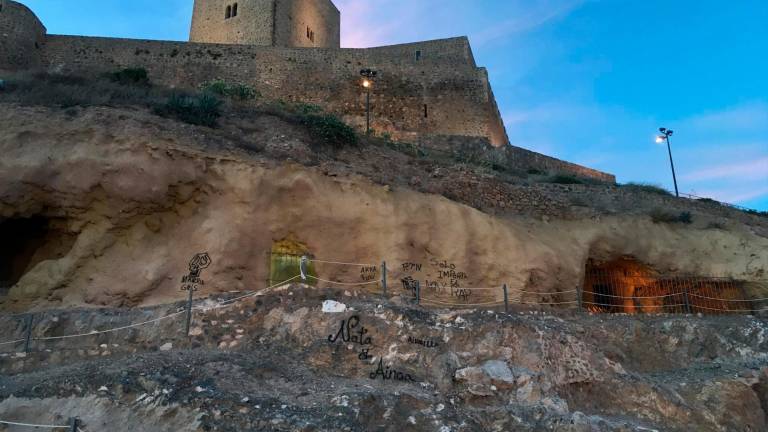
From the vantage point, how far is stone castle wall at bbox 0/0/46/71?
25.6 meters

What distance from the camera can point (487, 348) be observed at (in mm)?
10570

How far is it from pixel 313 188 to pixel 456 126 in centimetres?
1521

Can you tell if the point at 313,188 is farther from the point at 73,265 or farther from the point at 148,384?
the point at 148,384

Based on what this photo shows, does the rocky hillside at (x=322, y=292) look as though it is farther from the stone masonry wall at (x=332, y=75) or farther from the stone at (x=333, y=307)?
the stone masonry wall at (x=332, y=75)

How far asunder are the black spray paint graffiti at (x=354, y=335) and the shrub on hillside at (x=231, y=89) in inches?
638

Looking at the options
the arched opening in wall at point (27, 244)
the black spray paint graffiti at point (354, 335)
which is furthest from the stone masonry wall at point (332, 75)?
the black spray paint graffiti at point (354, 335)

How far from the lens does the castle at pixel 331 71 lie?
27344 millimetres

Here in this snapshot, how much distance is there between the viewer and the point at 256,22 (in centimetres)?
3662

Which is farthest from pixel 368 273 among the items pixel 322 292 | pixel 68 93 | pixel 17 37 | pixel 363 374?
pixel 17 37

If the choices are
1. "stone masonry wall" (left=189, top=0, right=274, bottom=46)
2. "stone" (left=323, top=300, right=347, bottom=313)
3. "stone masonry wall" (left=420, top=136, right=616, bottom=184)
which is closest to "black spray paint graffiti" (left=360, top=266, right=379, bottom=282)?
"stone" (left=323, top=300, right=347, bottom=313)

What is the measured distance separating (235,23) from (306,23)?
5.25 m

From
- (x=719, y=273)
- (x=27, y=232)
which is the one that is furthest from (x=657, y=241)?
(x=27, y=232)

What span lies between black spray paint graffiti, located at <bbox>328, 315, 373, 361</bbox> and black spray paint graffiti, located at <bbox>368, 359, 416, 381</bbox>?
341 millimetres

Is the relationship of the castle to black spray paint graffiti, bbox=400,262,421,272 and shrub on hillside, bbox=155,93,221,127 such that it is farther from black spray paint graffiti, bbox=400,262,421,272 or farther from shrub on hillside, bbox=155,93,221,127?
black spray paint graffiti, bbox=400,262,421,272
